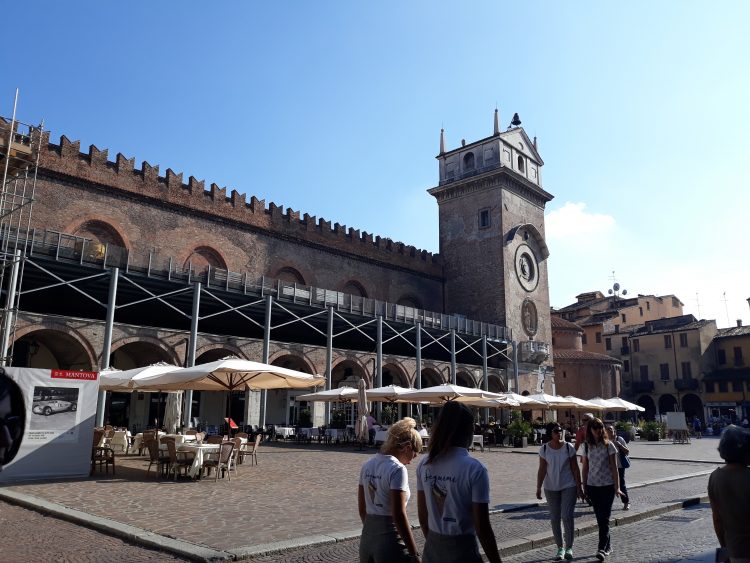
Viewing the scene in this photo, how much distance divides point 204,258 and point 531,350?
2127 centimetres

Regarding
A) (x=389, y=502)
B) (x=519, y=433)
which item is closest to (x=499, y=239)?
(x=519, y=433)

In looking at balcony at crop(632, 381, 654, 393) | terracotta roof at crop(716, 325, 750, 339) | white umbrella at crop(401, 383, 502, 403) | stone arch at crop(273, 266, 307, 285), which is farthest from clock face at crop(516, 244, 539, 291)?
white umbrella at crop(401, 383, 502, 403)

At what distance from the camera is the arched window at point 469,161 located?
4172 centimetres

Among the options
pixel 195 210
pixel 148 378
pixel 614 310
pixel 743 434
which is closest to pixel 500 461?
pixel 148 378

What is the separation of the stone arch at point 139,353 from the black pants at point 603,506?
60.0 feet

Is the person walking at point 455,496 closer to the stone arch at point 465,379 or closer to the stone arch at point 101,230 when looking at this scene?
the stone arch at point 101,230

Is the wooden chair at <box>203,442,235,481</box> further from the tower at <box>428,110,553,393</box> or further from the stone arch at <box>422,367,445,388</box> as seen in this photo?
the tower at <box>428,110,553,393</box>

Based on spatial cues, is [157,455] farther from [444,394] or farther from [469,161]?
[469,161]

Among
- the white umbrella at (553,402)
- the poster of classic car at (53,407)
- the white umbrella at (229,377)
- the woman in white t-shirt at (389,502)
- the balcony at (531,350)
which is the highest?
the balcony at (531,350)

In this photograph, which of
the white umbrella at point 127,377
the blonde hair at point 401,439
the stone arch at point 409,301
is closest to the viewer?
the blonde hair at point 401,439

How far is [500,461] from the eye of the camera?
53.8 ft

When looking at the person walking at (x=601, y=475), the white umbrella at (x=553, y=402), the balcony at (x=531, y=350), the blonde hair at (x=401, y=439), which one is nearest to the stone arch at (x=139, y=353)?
the white umbrella at (x=553, y=402)

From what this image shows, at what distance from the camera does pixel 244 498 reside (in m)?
8.78

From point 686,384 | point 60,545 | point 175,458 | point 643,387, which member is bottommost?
point 60,545
